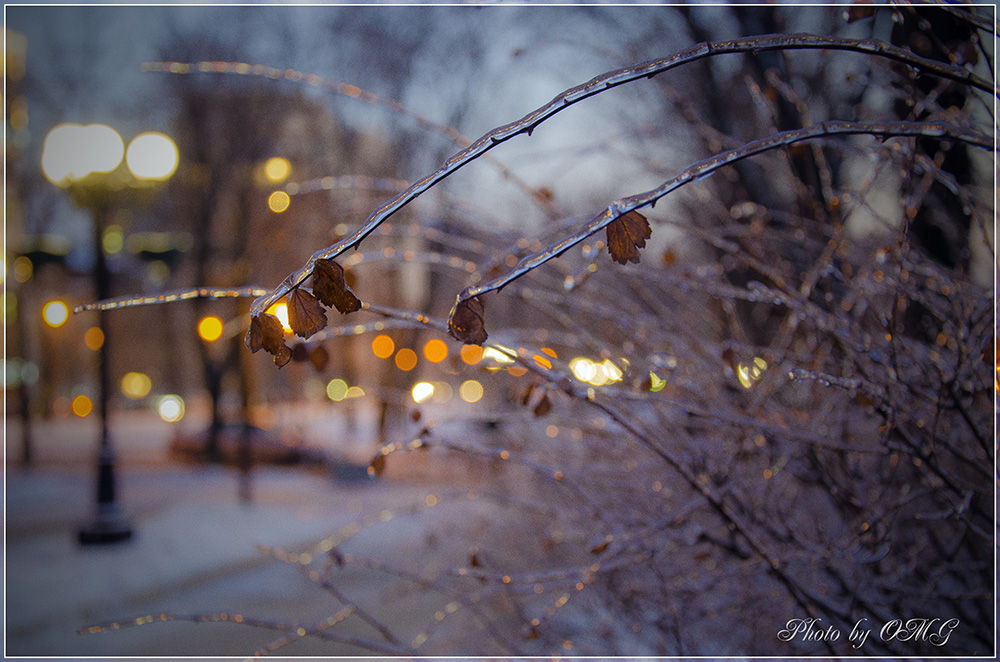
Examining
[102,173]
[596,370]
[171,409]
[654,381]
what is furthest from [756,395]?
[171,409]

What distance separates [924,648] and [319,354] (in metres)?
2.43

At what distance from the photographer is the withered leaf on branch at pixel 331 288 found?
3.70 ft

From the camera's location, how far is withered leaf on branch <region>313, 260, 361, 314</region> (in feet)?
3.70

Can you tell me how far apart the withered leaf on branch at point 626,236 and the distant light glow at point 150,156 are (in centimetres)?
834

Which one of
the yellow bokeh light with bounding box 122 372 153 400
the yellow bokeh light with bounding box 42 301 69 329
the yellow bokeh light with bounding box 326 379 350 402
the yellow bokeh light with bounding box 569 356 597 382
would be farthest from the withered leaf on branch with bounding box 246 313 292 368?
the yellow bokeh light with bounding box 122 372 153 400

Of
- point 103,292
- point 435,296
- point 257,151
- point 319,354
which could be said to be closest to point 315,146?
point 257,151

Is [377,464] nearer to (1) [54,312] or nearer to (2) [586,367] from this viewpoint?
(2) [586,367]

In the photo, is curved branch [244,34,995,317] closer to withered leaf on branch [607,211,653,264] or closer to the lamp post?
withered leaf on branch [607,211,653,264]

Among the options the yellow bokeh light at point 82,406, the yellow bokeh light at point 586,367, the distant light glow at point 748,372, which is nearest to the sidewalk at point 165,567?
the yellow bokeh light at point 586,367

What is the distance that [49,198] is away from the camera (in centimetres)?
1964

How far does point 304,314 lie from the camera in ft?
3.82

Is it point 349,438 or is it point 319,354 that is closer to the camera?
point 319,354

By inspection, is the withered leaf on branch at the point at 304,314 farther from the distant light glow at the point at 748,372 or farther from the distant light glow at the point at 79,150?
the distant light glow at the point at 79,150

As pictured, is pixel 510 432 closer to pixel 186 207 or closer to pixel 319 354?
pixel 319 354
